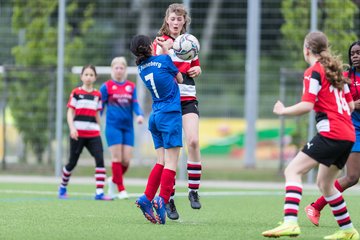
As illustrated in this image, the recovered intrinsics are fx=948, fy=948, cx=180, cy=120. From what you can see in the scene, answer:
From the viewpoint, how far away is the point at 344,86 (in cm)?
775

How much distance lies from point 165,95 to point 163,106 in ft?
0.35

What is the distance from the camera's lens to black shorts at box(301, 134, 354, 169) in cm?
741

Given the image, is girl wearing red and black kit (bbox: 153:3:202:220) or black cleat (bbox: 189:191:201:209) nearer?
black cleat (bbox: 189:191:201:209)

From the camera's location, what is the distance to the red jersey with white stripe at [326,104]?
24.3 ft

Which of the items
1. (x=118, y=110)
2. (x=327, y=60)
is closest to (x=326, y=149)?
(x=327, y=60)

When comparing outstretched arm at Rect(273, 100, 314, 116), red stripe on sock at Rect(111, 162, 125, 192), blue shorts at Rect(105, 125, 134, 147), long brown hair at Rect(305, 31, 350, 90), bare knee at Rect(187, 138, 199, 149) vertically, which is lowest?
red stripe on sock at Rect(111, 162, 125, 192)

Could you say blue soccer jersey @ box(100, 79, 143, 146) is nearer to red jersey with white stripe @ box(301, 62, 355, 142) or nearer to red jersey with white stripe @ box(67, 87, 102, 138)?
red jersey with white stripe @ box(67, 87, 102, 138)

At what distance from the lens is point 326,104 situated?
7520 mm

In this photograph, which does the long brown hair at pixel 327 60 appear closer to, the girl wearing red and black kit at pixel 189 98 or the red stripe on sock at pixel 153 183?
the girl wearing red and black kit at pixel 189 98

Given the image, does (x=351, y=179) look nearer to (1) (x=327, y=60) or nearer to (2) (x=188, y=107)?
(2) (x=188, y=107)

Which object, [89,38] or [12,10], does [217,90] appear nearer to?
[89,38]

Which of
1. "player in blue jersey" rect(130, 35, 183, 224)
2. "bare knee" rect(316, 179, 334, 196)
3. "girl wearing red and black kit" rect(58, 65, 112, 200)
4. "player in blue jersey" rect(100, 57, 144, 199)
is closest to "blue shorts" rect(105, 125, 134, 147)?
"player in blue jersey" rect(100, 57, 144, 199)

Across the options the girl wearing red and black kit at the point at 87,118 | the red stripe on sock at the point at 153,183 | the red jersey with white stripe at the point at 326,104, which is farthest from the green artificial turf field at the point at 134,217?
the red jersey with white stripe at the point at 326,104

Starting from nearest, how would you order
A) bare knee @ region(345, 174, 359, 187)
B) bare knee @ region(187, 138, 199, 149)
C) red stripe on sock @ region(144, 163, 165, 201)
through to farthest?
red stripe on sock @ region(144, 163, 165, 201) < bare knee @ region(187, 138, 199, 149) < bare knee @ region(345, 174, 359, 187)
